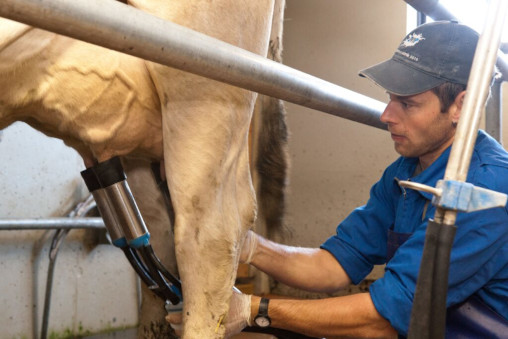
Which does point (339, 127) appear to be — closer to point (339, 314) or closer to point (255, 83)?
point (339, 314)

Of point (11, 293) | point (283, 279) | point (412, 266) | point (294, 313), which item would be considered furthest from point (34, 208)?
point (412, 266)

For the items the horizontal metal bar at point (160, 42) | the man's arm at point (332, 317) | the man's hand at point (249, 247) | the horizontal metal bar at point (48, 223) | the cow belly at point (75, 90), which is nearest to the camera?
the horizontal metal bar at point (160, 42)

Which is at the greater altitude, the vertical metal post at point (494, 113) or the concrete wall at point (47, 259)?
the vertical metal post at point (494, 113)

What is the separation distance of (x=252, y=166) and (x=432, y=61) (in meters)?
0.97

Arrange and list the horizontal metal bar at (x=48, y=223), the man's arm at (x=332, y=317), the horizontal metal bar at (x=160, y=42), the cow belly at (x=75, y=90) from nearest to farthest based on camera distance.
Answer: the horizontal metal bar at (x=160, y=42) → the cow belly at (x=75, y=90) → the man's arm at (x=332, y=317) → the horizontal metal bar at (x=48, y=223)

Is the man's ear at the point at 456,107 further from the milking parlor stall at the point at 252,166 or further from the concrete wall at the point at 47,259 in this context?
the concrete wall at the point at 47,259

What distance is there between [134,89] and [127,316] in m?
1.96

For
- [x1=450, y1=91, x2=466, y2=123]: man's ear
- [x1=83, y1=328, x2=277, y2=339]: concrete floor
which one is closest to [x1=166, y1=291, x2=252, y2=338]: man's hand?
[x1=450, y1=91, x2=466, y2=123]: man's ear

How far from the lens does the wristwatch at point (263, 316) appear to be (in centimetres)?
123

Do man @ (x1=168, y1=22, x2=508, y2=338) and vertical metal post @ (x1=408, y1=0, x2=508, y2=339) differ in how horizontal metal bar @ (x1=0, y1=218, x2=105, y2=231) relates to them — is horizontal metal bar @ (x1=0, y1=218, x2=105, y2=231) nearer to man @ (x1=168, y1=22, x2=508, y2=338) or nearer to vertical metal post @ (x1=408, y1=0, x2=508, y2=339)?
man @ (x1=168, y1=22, x2=508, y2=338)

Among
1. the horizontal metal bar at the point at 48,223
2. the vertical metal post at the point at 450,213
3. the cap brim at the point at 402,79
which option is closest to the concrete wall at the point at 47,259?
the horizontal metal bar at the point at 48,223

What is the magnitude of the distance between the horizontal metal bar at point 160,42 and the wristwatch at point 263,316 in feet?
1.57

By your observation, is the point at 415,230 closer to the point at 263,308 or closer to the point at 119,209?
the point at 263,308

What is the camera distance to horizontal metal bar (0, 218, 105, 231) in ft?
6.88
